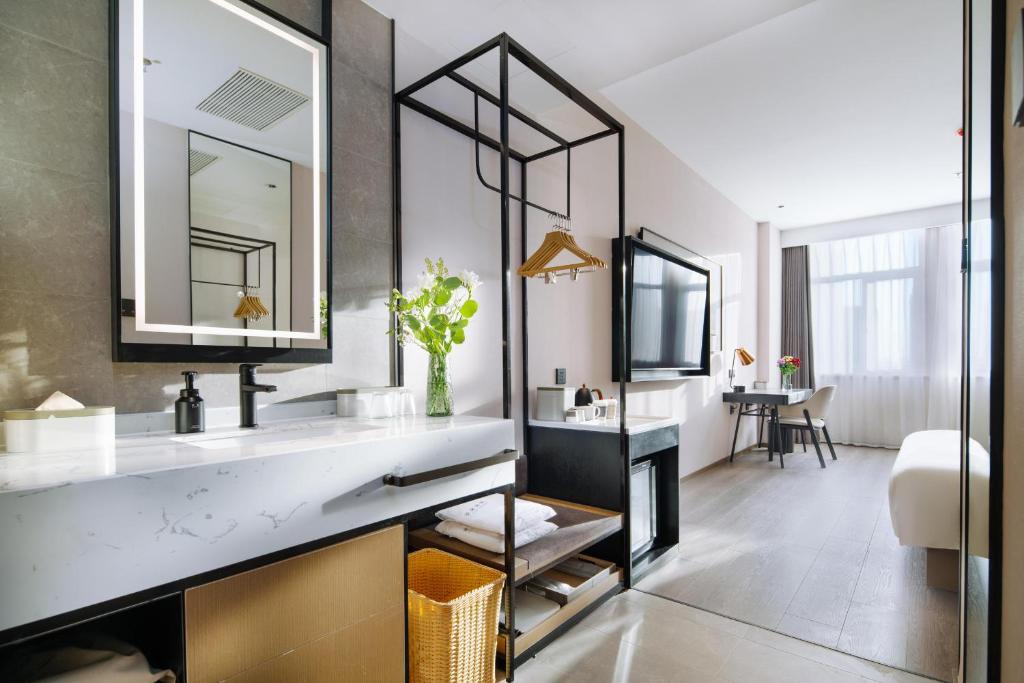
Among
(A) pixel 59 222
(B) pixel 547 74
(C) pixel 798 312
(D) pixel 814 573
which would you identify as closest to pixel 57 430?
(A) pixel 59 222

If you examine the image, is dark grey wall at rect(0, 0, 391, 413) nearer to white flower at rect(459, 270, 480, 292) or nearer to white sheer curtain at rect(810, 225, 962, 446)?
white flower at rect(459, 270, 480, 292)

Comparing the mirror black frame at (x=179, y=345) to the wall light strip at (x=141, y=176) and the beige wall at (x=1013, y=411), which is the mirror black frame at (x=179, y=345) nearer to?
the wall light strip at (x=141, y=176)

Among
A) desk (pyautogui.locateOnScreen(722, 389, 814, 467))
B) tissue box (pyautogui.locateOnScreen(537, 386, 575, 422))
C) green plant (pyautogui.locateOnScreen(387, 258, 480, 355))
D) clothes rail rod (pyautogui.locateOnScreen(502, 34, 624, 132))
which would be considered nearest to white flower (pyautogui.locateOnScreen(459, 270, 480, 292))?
green plant (pyautogui.locateOnScreen(387, 258, 480, 355))

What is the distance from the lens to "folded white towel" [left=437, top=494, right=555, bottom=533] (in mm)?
1775

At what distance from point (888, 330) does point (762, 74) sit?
463cm

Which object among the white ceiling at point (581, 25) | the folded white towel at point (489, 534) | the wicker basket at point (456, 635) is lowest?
the wicker basket at point (456, 635)

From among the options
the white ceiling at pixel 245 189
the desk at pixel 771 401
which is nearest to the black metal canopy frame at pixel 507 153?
the white ceiling at pixel 245 189

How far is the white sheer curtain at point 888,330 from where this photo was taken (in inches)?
228

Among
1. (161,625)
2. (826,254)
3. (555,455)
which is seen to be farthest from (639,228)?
(826,254)

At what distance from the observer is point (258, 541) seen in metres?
0.97

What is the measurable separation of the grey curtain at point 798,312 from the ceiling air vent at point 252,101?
22.0 feet

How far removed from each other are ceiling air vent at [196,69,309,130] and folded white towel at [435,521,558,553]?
4.81ft

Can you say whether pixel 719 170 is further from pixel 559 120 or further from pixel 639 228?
pixel 559 120

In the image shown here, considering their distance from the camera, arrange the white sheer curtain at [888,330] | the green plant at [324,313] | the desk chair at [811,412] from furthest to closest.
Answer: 1. the white sheer curtain at [888,330]
2. the desk chair at [811,412]
3. the green plant at [324,313]
